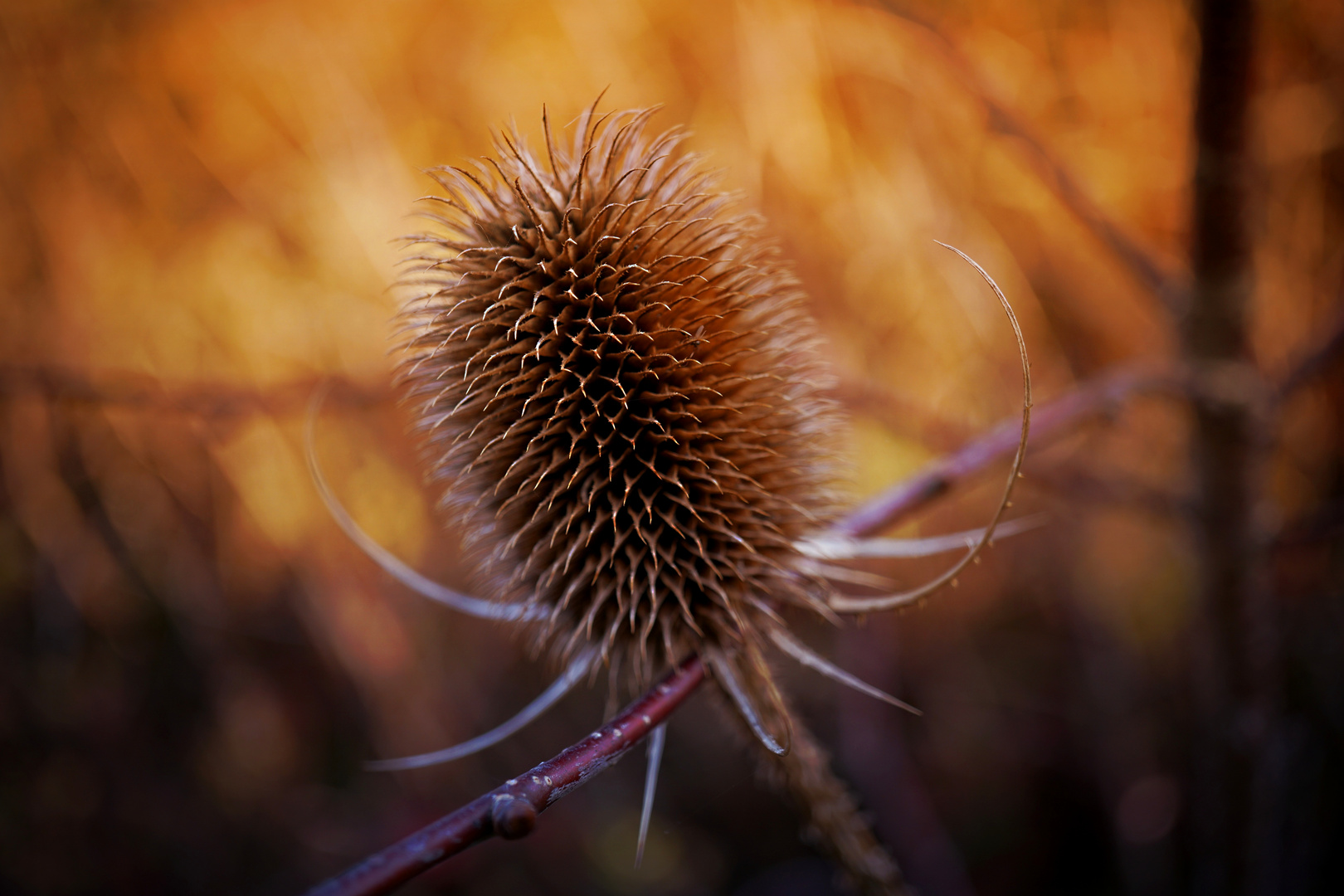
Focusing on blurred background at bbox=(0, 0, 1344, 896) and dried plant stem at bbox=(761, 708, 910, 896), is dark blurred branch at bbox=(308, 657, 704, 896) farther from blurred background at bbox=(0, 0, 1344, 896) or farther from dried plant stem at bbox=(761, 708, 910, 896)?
blurred background at bbox=(0, 0, 1344, 896)

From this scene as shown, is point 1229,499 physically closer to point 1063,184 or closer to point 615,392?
point 1063,184

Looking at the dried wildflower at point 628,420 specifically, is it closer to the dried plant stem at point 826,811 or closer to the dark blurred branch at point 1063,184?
the dried plant stem at point 826,811

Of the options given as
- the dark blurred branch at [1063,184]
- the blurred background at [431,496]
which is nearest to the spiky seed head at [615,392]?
the dark blurred branch at [1063,184]

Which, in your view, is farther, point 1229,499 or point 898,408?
point 898,408

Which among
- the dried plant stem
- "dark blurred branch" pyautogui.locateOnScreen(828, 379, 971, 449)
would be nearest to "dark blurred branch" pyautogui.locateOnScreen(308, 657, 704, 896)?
the dried plant stem

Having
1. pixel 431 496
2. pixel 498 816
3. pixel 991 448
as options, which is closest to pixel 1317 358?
pixel 991 448
